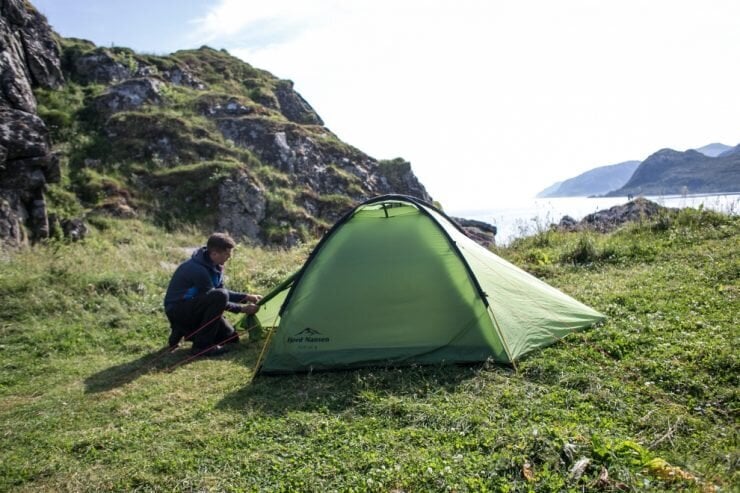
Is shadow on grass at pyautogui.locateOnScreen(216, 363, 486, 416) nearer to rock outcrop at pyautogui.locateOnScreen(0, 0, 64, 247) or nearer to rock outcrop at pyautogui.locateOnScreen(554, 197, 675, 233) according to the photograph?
rock outcrop at pyautogui.locateOnScreen(554, 197, 675, 233)

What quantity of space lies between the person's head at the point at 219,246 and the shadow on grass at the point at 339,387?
199 cm

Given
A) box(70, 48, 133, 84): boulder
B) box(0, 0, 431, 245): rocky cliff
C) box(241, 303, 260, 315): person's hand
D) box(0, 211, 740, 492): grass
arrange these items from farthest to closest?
1. box(70, 48, 133, 84): boulder
2. box(0, 0, 431, 245): rocky cliff
3. box(241, 303, 260, 315): person's hand
4. box(0, 211, 740, 492): grass

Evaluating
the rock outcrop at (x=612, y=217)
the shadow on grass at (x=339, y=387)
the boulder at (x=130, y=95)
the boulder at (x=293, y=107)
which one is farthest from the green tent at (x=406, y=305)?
the boulder at (x=293, y=107)

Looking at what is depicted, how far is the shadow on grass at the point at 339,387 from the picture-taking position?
4492mm

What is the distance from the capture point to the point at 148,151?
21609 mm

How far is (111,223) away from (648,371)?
1708 centimetres

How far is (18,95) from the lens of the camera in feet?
52.3

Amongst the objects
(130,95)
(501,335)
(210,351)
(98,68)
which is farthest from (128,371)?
(98,68)

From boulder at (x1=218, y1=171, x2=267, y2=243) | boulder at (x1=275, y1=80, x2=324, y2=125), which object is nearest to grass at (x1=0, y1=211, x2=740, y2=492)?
boulder at (x1=218, y1=171, x2=267, y2=243)

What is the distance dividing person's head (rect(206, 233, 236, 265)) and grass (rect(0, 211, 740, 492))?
141 centimetres

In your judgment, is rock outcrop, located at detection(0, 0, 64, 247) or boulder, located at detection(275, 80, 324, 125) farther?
boulder, located at detection(275, 80, 324, 125)

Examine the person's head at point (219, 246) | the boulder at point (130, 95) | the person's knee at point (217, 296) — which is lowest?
the person's knee at point (217, 296)

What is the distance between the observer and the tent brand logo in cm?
546

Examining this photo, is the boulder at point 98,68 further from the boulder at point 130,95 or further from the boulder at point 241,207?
the boulder at point 241,207
